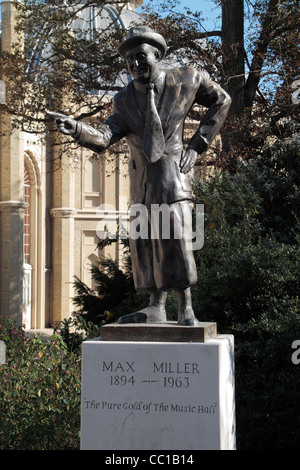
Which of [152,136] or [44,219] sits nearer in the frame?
[152,136]

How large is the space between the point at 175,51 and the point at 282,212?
530 cm

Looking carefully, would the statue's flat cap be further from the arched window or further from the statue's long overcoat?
the arched window

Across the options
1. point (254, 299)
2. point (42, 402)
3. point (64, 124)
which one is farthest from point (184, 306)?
point (254, 299)

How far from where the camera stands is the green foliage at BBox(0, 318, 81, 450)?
7.07 meters

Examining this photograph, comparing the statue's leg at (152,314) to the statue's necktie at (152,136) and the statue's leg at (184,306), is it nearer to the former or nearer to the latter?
the statue's leg at (184,306)

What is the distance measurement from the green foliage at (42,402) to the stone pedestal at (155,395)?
2.35 metres

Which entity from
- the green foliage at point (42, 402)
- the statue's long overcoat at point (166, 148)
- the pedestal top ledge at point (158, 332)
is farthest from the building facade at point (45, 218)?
the pedestal top ledge at point (158, 332)

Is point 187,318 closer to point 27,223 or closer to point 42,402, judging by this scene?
point 42,402

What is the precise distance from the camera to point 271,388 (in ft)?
25.4

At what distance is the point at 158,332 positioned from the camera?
4.93 m

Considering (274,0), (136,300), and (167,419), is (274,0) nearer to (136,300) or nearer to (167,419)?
(136,300)

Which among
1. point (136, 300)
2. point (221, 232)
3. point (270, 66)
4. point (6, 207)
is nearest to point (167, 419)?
point (221, 232)

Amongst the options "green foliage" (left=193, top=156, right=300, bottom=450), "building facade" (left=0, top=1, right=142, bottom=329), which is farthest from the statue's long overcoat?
"building facade" (left=0, top=1, right=142, bottom=329)

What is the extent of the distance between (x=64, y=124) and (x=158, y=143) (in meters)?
0.68
